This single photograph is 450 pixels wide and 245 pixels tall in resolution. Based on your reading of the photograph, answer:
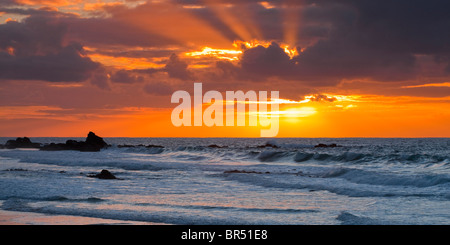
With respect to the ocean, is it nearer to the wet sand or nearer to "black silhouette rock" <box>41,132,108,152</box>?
the wet sand

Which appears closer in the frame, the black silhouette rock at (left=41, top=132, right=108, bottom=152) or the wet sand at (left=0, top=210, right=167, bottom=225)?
the wet sand at (left=0, top=210, right=167, bottom=225)

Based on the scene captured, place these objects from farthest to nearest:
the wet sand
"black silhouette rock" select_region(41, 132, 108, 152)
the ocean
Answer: "black silhouette rock" select_region(41, 132, 108, 152), the ocean, the wet sand

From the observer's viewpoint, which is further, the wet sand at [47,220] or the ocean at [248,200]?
the ocean at [248,200]

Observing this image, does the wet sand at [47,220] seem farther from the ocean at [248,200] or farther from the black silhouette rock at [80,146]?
the black silhouette rock at [80,146]

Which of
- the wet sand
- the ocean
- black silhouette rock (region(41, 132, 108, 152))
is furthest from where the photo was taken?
black silhouette rock (region(41, 132, 108, 152))

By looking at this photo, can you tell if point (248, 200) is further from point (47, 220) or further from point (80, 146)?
point (80, 146)

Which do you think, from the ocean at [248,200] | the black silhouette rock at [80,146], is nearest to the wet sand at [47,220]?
the ocean at [248,200]

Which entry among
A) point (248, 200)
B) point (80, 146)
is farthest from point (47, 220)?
point (80, 146)

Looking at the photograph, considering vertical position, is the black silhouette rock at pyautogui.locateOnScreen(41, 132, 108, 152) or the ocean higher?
the black silhouette rock at pyautogui.locateOnScreen(41, 132, 108, 152)

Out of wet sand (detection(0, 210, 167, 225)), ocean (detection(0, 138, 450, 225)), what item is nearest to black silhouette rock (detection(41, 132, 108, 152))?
ocean (detection(0, 138, 450, 225))

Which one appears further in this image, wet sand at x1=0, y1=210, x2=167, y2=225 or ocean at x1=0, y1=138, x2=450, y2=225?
ocean at x1=0, y1=138, x2=450, y2=225

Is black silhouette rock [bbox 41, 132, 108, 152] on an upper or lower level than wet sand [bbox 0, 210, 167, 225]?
upper
